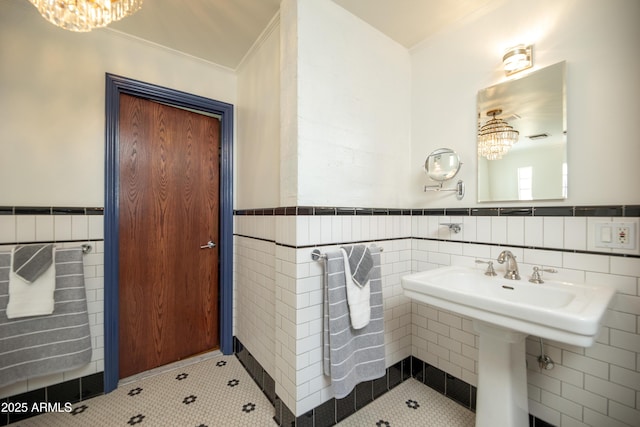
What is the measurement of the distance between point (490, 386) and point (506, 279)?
20.7 inches

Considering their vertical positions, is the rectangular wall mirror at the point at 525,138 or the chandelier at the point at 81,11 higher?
A: the chandelier at the point at 81,11

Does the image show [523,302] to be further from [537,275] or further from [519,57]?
[519,57]

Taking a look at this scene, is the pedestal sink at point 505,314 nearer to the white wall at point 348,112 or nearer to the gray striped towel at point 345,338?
the gray striped towel at point 345,338

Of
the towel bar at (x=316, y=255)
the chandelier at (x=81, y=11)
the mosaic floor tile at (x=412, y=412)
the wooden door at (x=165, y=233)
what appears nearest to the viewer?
the chandelier at (x=81, y=11)

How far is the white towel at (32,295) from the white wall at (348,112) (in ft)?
4.90

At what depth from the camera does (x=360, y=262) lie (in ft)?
4.67

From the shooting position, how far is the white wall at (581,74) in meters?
1.09

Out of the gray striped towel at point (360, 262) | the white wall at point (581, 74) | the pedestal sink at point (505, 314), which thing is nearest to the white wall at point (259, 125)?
the gray striped towel at point (360, 262)

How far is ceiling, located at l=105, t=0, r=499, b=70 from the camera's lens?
1.48 meters

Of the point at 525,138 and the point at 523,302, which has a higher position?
the point at 525,138

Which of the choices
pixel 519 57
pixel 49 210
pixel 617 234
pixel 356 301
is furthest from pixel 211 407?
pixel 519 57

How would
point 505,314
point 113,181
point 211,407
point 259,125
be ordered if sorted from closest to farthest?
point 505,314 < point 211,407 < point 113,181 < point 259,125

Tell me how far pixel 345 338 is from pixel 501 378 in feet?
2.44

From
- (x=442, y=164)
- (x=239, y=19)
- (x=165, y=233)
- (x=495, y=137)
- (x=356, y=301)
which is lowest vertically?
(x=356, y=301)
